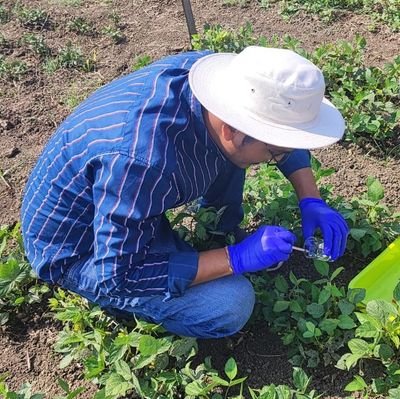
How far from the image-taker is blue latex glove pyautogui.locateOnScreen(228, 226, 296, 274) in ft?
6.37

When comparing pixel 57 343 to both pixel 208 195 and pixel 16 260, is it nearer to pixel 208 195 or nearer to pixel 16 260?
pixel 16 260

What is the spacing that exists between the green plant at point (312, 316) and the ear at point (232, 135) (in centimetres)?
59

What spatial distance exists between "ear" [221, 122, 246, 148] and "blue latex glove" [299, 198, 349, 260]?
535 mm

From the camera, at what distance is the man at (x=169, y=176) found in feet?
5.54

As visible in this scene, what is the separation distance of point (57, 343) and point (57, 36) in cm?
239

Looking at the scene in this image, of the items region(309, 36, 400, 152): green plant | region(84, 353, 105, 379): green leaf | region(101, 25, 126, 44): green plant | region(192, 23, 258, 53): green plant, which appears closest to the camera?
region(84, 353, 105, 379): green leaf

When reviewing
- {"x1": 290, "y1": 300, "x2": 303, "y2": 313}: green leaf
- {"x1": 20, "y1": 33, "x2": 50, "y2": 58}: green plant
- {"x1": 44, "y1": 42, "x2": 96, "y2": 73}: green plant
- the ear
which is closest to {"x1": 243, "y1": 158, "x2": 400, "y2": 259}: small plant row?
{"x1": 290, "y1": 300, "x2": 303, "y2": 313}: green leaf

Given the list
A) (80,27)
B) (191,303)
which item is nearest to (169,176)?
(191,303)

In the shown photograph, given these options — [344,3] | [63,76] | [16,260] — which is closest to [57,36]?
[63,76]

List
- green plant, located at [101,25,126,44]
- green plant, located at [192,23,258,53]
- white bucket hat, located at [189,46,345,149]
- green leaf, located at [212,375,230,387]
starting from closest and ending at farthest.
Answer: white bucket hat, located at [189,46,345,149] → green leaf, located at [212,375,230,387] → green plant, located at [192,23,258,53] → green plant, located at [101,25,126,44]

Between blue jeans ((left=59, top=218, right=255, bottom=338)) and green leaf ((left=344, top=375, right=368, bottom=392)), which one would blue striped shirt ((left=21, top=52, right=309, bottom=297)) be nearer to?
blue jeans ((left=59, top=218, right=255, bottom=338))

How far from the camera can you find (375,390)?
1961 mm

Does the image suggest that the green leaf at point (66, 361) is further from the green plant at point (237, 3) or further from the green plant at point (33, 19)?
the green plant at point (237, 3)

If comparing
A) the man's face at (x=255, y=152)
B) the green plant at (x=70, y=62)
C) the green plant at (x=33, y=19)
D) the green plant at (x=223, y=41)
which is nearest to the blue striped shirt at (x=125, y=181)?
the man's face at (x=255, y=152)
